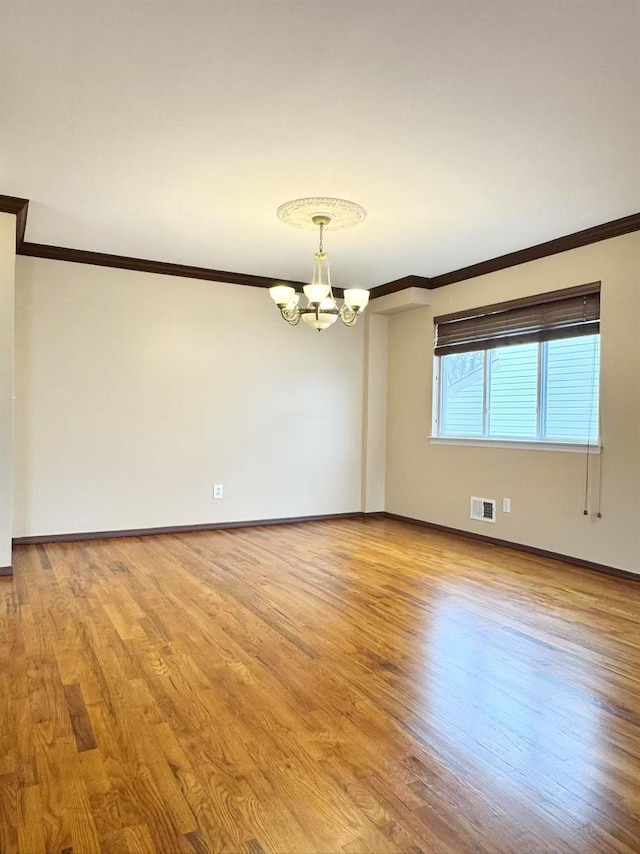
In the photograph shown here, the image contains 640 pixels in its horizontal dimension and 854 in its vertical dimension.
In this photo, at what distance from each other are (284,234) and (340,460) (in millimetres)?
2767

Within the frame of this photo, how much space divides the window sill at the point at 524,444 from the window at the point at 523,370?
0.12 feet

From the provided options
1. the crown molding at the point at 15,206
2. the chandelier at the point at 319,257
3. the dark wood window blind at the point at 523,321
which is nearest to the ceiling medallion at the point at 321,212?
the chandelier at the point at 319,257

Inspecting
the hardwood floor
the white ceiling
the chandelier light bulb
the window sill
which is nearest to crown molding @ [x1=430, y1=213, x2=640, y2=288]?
the white ceiling

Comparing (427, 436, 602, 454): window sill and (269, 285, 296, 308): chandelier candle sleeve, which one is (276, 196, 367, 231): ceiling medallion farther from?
(427, 436, 602, 454): window sill

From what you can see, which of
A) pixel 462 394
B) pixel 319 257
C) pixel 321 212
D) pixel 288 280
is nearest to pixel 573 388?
pixel 462 394

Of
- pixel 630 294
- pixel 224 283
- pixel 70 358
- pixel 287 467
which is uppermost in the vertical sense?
pixel 224 283

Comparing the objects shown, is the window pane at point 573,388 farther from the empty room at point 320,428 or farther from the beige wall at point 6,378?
the beige wall at point 6,378

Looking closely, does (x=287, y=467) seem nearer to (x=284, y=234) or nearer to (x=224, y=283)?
(x=224, y=283)

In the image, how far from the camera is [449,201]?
12.2 feet

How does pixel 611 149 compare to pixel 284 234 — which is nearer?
pixel 611 149

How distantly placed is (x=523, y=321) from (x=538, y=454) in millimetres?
1133

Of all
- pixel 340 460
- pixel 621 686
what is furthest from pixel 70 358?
pixel 621 686

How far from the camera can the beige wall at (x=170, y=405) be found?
4969 mm

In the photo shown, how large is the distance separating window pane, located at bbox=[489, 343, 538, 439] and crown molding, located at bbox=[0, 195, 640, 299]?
2.48ft
